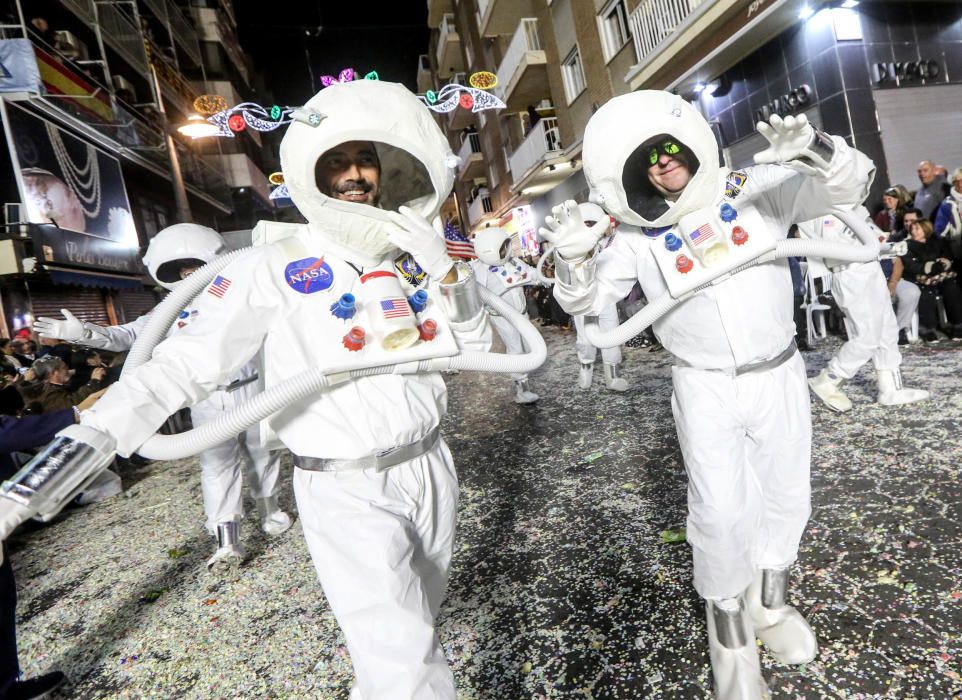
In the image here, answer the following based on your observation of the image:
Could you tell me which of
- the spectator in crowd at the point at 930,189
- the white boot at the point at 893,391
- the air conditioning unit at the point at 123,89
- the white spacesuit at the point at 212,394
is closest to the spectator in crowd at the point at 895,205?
the spectator in crowd at the point at 930,189

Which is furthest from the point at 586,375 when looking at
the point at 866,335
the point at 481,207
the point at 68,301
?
the point at 481,207

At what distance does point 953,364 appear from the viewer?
5035 millimetres

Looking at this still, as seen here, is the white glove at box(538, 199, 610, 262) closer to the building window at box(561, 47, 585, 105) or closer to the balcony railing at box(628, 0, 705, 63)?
the balcony railing at box(628, 0, 705, 63)

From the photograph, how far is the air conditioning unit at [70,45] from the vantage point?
38.4ft

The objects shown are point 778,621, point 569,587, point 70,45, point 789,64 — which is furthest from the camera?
point 70,45

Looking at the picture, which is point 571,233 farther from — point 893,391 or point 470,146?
point 470,146

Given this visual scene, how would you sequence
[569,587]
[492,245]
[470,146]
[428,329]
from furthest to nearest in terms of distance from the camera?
[470,146] < [492,245] < [569,587] < [428,329]

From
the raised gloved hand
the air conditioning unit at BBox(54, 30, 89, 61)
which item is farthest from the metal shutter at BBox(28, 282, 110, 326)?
the raised gloved hand

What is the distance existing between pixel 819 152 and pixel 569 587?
2062 mm

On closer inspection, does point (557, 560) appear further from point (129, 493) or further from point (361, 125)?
point (129, 493)

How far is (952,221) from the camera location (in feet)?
19.1

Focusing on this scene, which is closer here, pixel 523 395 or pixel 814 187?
pixel 814 187

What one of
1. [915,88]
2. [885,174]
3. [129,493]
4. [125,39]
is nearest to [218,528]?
[129,493]

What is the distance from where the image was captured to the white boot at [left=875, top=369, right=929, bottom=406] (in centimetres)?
423
